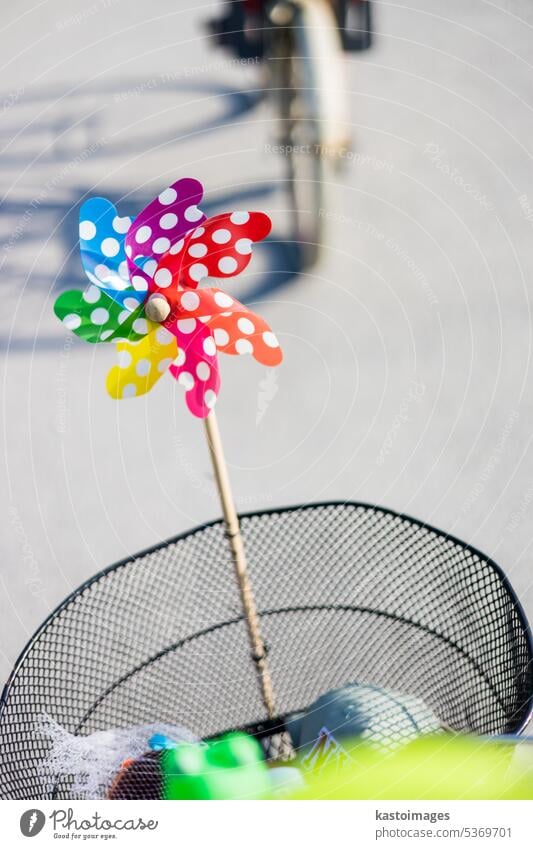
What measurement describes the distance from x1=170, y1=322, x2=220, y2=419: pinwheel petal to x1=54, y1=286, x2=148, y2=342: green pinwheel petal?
1.7 inches

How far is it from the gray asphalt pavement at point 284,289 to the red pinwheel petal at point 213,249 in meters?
0.46

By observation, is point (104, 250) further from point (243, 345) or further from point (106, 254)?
point (243, 345)

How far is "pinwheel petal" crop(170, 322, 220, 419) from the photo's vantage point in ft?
2.84

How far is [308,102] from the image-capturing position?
133 cm

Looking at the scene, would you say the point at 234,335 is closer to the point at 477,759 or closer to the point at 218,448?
the point at 218,448

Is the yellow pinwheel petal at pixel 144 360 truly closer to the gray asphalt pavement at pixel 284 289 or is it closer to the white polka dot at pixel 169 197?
the white polka dot at pixel 169 197

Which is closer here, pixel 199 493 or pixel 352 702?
pixel 352 702

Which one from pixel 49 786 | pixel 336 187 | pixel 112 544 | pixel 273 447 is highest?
pixel 336 187

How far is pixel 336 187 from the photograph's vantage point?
141 centimetres

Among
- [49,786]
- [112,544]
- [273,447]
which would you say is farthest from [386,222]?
[49,786]

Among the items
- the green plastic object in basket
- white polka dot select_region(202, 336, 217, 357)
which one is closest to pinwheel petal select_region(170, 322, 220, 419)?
white polka dot select_region(202, 336, 217, 357)

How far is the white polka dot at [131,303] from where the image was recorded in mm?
857

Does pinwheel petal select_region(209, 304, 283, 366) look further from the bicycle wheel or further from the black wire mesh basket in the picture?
the bicycle wheel

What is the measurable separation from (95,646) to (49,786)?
6.1 inches
